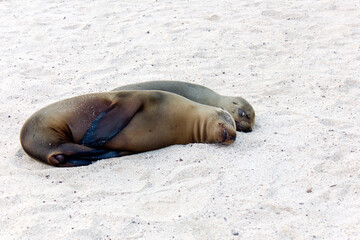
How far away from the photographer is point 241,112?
4582 millimetres

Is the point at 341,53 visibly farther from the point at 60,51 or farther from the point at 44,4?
the point at 44,4

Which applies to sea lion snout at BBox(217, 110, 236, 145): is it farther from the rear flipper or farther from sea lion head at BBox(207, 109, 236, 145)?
the rear flipper

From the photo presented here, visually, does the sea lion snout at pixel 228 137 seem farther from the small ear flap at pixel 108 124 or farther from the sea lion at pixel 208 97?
the small ear flap at pixel 108 124

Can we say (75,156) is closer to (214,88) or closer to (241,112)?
(241,112)

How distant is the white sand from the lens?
9.57 ft

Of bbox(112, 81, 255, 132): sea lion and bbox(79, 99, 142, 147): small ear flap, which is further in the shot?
bbox(112, 81, 255, 132): sea lion

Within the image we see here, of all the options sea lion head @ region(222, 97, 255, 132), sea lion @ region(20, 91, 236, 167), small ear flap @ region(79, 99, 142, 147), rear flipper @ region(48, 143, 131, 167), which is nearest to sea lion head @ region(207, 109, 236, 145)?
sea lion @ region(20, 91, 236, 167)

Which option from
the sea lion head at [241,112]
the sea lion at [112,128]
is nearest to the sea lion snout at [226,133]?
the sea lion at [112,128]

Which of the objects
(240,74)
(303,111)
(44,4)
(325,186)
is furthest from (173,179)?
(44,4)

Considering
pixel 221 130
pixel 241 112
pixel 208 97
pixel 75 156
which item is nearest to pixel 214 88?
pixel 208 97

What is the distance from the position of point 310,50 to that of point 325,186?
3212mm

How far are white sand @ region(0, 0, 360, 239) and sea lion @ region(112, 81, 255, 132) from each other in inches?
6.3

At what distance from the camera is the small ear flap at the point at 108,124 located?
3830mm

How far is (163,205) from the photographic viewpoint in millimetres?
3092
